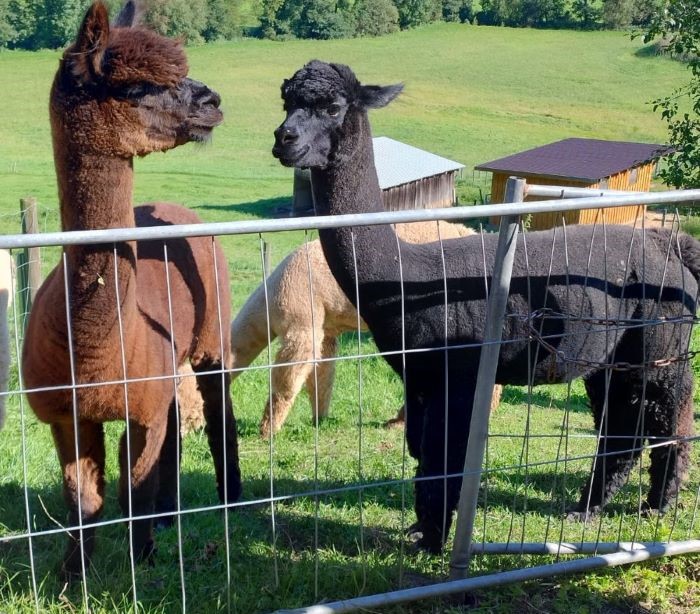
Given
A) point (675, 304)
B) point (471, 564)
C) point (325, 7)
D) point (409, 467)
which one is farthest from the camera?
point (325, 7)

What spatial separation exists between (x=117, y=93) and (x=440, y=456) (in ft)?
7.30

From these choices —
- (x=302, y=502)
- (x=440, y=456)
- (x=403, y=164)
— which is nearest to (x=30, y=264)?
(x=302, y=502)

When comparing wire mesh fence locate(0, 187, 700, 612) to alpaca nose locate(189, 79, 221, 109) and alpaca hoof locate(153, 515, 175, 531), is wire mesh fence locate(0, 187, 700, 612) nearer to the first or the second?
alpaca hoof locate(153, 515, 175, 531)

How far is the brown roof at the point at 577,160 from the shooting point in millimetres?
27031

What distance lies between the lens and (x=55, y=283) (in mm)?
3797

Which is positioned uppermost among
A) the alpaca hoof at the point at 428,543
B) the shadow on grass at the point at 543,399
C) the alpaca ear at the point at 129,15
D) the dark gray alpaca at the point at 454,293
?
the alpaca ear at the point at 129,15

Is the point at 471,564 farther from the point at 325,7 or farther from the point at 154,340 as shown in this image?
the point at 325,7

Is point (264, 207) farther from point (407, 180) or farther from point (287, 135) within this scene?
point (287, 135)

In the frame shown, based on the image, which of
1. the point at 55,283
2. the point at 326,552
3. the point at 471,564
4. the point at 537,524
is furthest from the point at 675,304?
the point at 55,283

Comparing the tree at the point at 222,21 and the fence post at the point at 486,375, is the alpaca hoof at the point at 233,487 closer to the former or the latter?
the fence post at the point at 486,375

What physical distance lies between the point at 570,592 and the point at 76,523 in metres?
2.18

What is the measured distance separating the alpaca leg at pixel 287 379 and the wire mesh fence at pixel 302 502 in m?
0.02

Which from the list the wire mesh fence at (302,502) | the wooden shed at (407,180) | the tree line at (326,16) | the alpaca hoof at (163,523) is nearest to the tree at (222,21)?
the tree line at (326,16)

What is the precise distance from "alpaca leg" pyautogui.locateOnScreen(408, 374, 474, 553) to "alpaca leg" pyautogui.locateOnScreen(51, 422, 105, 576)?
152 cm
